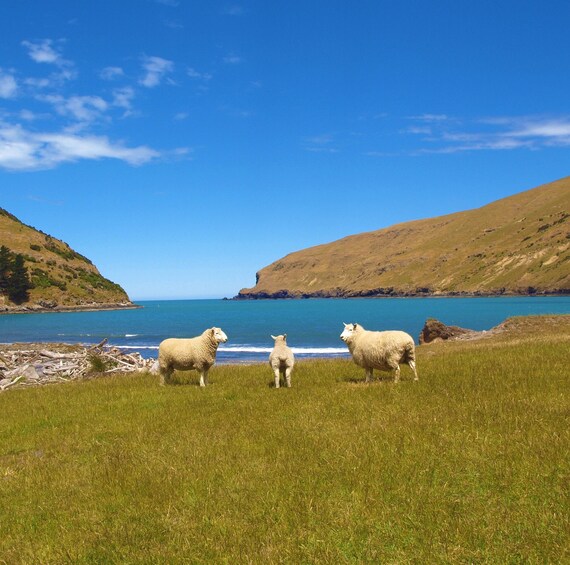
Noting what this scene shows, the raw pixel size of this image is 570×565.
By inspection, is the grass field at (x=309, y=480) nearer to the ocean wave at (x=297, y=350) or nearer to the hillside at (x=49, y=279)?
the ocean wave at (x=297, y=350)

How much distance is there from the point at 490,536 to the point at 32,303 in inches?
7448

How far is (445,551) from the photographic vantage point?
514 cm

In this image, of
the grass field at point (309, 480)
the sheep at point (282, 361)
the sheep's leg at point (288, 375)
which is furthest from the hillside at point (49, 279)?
the grass field at point (309, 480)

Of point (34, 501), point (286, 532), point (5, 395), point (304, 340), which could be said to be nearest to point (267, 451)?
point (286, 532)

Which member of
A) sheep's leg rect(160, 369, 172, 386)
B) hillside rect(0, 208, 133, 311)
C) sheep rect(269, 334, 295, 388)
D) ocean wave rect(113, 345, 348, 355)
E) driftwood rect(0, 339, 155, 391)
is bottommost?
ocean wave rect(113, 345, 348, 355)

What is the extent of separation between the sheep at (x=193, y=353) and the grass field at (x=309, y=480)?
442 cm

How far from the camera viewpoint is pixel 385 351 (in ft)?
48.4

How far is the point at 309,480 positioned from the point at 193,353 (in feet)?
37.5

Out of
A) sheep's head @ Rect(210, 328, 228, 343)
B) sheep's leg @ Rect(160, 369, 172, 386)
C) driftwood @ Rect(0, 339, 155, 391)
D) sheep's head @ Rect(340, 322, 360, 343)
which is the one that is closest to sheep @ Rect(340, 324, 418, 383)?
sheep's head @ Rect(340, 322, 360, 343)

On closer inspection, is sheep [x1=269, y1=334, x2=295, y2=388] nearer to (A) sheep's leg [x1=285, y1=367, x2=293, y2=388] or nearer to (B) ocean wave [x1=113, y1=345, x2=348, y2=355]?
(A) sheep's leg [x1=285, y1=367, x2=293, y2=388]

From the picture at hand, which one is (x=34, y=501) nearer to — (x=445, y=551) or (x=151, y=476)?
(x=151, y=476)

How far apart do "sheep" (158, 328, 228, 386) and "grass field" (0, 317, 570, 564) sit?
442 centimetres

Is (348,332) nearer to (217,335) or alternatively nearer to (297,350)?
(217,335)

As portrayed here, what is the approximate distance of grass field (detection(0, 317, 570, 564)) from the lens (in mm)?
5480
